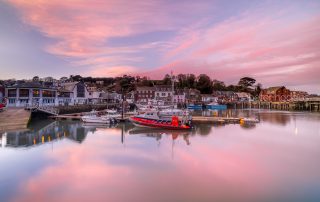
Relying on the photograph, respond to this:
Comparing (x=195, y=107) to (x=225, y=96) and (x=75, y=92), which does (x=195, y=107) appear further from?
(x=225, y=96)

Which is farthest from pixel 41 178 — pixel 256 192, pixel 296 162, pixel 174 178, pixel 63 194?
pixel 296 162

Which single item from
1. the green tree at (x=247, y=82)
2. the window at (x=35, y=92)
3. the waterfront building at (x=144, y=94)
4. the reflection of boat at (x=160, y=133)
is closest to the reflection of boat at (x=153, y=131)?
the reflection of boat at (x=160, y=133)

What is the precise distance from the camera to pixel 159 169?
15.4 meters

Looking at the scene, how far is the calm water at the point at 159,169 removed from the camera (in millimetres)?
11695

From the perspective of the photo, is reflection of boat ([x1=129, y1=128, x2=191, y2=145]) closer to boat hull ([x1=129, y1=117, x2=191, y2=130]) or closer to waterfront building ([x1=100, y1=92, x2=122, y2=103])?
boat hull ([x1=129, y1=117, x2=191, y2=130])

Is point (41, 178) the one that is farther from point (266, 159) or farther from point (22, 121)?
point (22, 121)

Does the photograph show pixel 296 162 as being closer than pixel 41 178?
No

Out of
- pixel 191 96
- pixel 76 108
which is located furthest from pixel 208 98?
pixel 76 108

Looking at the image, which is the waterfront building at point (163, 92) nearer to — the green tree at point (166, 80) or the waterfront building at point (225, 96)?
the green tree at point (166, 80)

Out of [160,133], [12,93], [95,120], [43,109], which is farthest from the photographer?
[12,93]

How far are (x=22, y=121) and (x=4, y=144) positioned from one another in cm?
1284

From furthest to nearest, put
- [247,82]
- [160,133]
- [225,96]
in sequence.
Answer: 1. [247,82]
2. [225,96]
3. [160,133]

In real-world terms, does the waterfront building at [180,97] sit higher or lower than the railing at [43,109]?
higher

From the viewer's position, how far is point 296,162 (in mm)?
17203
